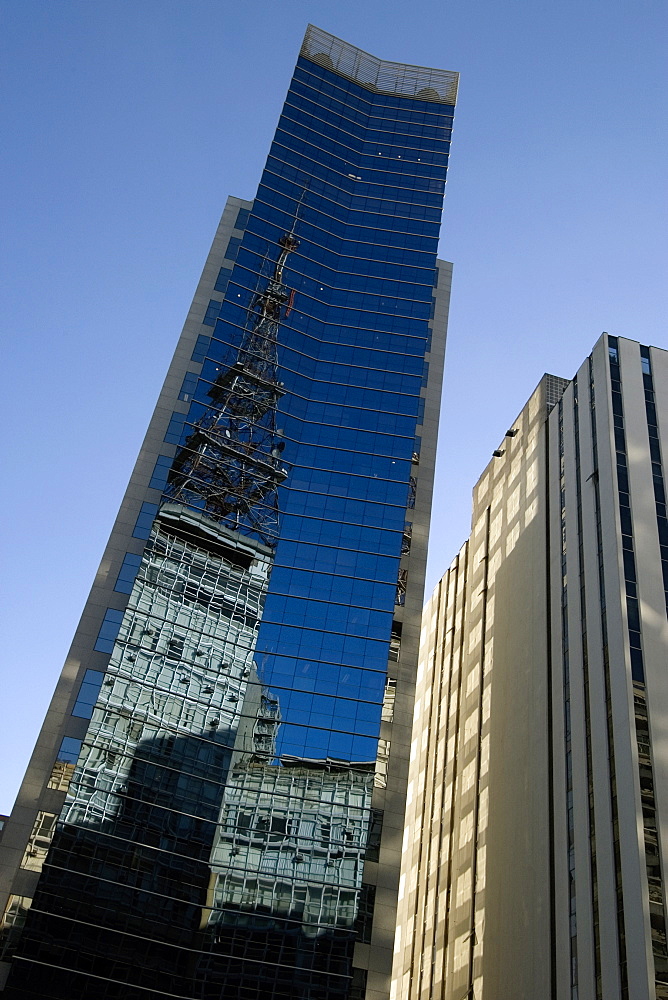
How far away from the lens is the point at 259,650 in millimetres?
75250

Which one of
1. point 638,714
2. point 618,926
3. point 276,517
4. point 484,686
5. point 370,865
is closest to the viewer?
point 618,926

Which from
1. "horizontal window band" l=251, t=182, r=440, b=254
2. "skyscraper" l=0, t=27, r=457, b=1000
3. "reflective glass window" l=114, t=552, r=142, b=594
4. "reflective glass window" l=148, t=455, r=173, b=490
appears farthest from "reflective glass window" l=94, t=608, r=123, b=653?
"horizontal window band" l=251, t=182, r=440, b=254

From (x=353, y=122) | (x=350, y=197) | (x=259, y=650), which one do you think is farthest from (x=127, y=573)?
(x=353, y=122)

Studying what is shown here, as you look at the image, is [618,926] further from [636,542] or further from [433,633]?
[433,633]

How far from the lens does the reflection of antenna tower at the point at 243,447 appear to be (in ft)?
267

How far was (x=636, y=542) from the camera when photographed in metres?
69.8

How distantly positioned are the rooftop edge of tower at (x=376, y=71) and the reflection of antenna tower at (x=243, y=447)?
44536mm

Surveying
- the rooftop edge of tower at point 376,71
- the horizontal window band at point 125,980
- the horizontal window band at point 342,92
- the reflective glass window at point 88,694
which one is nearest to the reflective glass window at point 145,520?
the reflective glass window at point 88,694

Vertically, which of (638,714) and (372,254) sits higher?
(372,254)

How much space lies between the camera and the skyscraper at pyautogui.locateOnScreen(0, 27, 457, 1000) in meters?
62.7

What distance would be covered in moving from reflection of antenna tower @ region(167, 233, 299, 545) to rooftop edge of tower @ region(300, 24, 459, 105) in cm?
4454

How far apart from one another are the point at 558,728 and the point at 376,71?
292 feet

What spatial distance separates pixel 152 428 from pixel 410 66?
6779 centimetres

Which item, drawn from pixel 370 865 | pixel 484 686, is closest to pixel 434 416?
pixel 484 686
